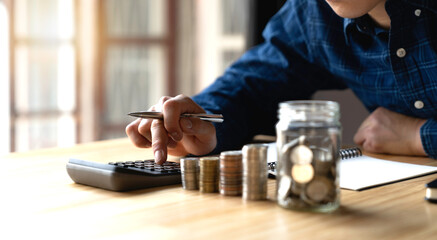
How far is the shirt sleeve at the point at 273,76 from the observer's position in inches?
57.6

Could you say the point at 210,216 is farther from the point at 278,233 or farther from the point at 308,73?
the point at 308,73

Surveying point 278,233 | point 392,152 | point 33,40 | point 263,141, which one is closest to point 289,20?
point 263,141

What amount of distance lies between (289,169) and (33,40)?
3.18m

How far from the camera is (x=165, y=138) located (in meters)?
1.00

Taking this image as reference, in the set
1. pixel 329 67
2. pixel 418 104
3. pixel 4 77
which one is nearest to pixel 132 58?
pixel 4 77

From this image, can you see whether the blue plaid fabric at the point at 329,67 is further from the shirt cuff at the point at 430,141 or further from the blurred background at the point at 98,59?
the blurred background at the point at 98,59

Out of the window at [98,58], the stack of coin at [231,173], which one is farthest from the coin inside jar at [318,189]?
the window at [98,58]

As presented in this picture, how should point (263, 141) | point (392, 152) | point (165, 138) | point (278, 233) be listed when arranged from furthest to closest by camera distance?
point (263, 141) < point (392, 152) < point (165, 138) < point (278, 233)

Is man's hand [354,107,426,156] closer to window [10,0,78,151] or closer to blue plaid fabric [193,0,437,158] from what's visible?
blue plaid fabric [193,0,437,158]

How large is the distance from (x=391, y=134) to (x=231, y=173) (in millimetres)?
611

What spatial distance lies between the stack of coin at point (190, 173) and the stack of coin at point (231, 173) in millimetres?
53

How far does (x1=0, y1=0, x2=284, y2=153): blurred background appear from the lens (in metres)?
3.50

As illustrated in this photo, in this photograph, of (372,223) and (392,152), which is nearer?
(372,223)

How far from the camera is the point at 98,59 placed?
365 cm
